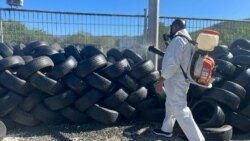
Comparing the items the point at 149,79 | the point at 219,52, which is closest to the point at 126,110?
the point at 149,79

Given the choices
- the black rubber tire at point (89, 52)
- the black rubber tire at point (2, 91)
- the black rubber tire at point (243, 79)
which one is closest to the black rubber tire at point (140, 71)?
the black rubber tire at point (89, 52)

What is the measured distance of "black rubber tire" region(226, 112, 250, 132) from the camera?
5.34 m

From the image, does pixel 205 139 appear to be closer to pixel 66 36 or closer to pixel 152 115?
pixel 152 115

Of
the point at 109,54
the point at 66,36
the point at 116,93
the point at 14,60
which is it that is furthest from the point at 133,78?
the point at 66,36

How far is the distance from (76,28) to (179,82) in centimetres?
416

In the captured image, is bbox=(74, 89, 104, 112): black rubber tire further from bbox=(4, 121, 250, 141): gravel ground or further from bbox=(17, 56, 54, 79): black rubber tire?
bbox=(17, 56, 54, 79): black rubber tire

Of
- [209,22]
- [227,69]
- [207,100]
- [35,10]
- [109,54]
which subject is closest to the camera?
[207,100]

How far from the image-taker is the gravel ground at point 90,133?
501 centimetres

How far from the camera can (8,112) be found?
204 inches

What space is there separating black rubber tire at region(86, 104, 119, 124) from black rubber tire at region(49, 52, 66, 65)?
110 centimetres

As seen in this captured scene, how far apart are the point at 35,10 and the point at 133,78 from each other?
3640 mm

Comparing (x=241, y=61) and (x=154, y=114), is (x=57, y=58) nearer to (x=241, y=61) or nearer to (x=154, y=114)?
(x=154, y=114)

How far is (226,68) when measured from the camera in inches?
225

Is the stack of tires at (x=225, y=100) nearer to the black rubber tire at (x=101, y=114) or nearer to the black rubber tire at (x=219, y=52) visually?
the black rubber tire at (x=219, y=52)
